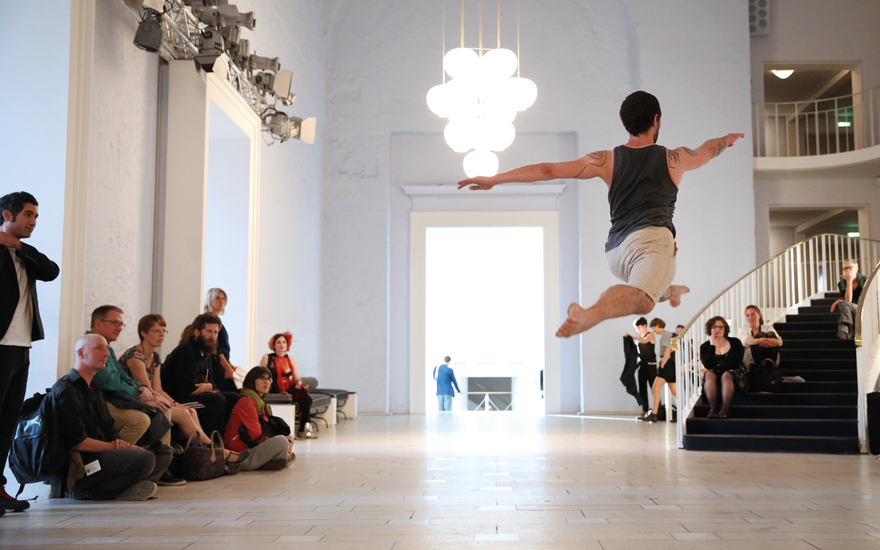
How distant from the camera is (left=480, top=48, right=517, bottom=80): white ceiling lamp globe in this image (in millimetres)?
7856

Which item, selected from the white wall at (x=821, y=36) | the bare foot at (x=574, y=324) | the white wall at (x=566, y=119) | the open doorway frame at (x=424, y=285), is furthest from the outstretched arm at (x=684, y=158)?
the white wall at (x=821, y=36)

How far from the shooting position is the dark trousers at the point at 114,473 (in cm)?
466

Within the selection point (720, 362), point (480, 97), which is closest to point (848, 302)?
point (720, 362)

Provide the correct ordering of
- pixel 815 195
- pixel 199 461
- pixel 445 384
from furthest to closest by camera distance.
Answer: pixel 445 384 → pixel 815 195 → pixel 199 461

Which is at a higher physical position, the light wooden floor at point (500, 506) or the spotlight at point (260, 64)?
the spotlight at point (260, 64)

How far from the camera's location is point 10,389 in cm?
436

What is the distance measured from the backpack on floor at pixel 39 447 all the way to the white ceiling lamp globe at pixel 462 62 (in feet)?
16.4

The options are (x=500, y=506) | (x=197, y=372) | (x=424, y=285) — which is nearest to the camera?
(x=500, y=506)

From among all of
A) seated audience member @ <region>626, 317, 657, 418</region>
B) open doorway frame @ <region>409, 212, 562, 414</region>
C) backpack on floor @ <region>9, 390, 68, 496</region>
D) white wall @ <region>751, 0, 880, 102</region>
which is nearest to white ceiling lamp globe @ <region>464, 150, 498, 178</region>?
seated audience member @ <region>626, 317, 657, 418</region>

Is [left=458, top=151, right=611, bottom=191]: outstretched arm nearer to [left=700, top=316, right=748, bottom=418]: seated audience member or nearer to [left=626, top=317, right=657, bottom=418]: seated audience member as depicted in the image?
[left=700, top=316, right=748, bottom=418]: seated audience member

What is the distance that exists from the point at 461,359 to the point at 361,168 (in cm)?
1029

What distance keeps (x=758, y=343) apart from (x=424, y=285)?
19.7 ft

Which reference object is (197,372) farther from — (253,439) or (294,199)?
(294,199)

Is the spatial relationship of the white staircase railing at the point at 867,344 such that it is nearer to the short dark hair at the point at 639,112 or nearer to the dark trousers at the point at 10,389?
the short dark hair at the point at 639,112
